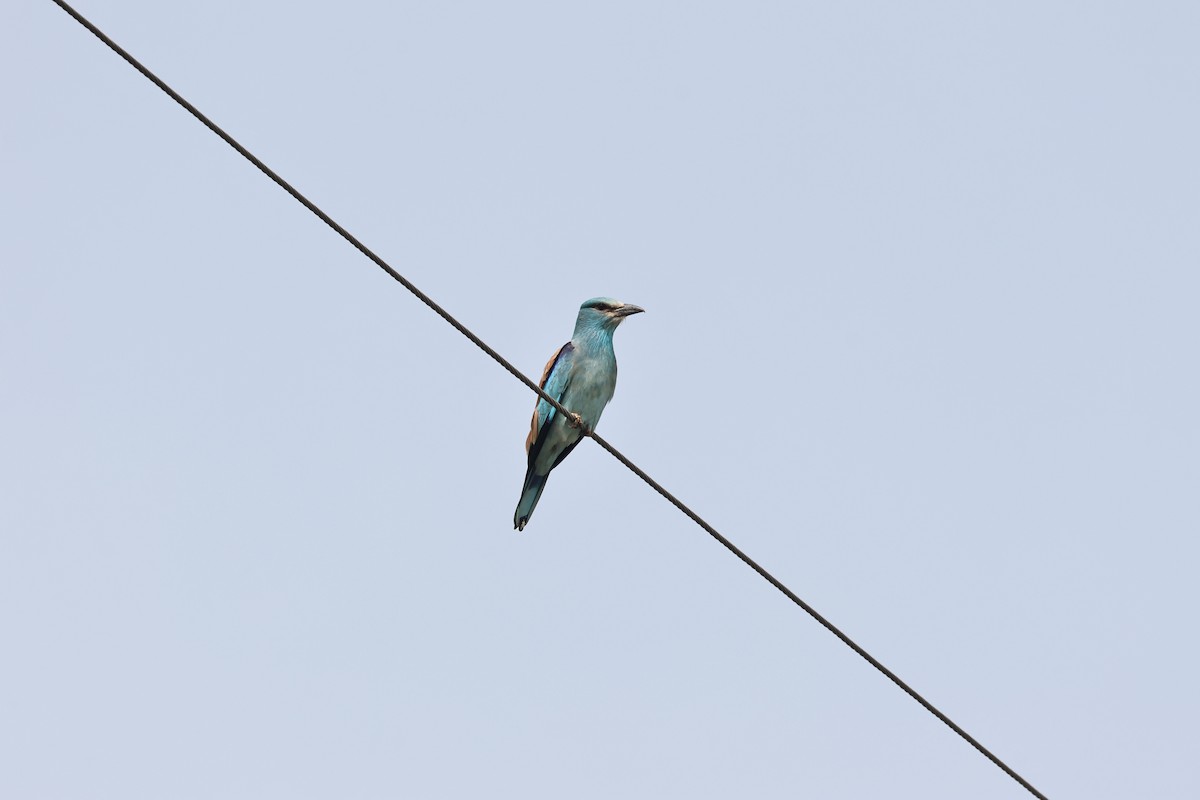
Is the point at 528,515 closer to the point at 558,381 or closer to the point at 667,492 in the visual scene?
the point at 558,381

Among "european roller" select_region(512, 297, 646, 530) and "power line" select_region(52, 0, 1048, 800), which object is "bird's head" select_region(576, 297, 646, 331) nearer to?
"european roller" select_region(512, 297, 646, 530)

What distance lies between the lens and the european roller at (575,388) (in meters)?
10.3

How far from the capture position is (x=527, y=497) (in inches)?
413

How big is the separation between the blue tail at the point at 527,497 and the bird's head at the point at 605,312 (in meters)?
1.09

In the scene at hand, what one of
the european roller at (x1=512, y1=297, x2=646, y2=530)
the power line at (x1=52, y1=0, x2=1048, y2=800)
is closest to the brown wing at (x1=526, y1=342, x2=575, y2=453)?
the european roller at (x1=512, y1=297, x2=646, y2=530)

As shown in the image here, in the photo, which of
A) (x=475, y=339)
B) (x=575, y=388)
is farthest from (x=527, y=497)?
(x=475, y=339)

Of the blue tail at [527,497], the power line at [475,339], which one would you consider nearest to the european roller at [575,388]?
the blue tail at [527,497]

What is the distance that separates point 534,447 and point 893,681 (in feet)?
17.5

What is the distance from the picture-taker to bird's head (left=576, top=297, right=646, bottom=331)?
1047 centimetres

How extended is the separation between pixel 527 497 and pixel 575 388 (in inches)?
31.8

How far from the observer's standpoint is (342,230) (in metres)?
5.28

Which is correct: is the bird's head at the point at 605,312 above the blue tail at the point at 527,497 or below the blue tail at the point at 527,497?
above

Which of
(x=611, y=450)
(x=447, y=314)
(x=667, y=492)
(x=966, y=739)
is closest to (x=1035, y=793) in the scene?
(x=966, y=739)

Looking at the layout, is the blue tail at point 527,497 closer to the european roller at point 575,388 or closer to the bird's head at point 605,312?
the european roller at point 575,388
